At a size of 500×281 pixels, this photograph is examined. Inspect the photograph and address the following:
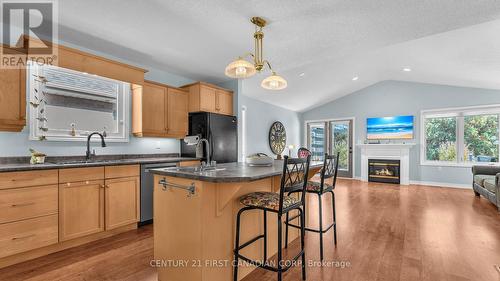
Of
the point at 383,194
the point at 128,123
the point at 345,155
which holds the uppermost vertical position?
the point at 128,123

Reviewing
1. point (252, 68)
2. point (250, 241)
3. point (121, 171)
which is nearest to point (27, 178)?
point (121, 171)

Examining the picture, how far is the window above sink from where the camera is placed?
9.05 ft

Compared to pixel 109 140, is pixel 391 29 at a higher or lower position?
higher

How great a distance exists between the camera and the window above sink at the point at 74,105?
2760 millimetres

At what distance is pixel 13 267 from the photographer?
2.14 metres

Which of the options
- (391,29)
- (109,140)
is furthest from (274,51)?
(109,140)

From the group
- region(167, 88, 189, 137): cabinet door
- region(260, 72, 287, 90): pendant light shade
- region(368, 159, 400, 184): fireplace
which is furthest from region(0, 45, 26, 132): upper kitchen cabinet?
region(368, 159, 400, 184): fireplace

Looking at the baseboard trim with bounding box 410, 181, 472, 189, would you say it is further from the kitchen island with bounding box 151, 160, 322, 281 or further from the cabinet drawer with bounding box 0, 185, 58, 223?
the cabinet drawer with bounding box 0, 185, 58, 223

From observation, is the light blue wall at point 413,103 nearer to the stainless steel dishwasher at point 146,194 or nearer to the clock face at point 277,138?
the clock face at point 277,138

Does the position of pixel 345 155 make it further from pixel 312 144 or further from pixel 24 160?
pixel 24 160

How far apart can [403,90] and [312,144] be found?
3402 mm

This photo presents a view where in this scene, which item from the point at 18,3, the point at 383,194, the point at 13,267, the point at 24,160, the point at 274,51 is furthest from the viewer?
the point at 383,194

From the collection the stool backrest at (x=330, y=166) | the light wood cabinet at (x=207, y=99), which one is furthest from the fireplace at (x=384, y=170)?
the light wood cabinet at (x=207, y=99)

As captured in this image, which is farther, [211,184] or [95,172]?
[95,172]
